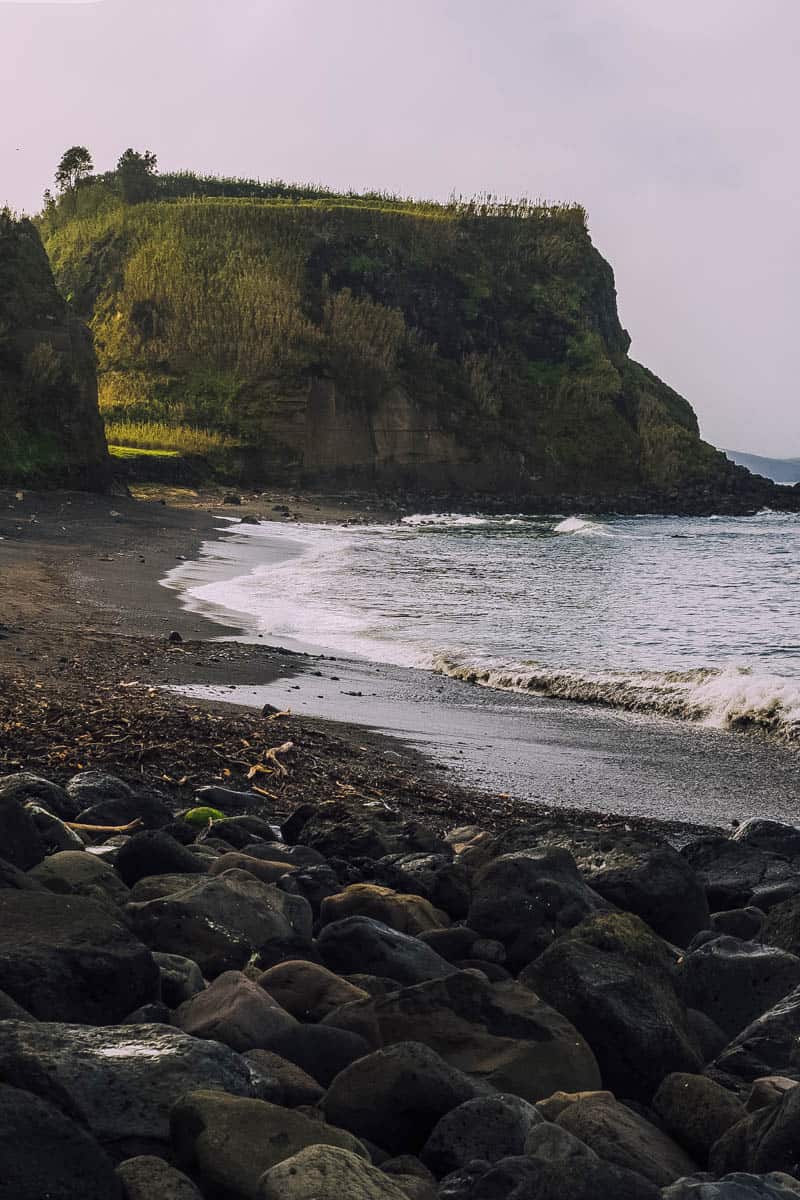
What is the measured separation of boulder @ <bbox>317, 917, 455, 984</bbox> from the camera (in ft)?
11.4

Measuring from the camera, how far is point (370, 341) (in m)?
58.1

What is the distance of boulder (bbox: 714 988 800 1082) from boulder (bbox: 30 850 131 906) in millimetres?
1728

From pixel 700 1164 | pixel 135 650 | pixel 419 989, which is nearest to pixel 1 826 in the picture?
pixel 419 989

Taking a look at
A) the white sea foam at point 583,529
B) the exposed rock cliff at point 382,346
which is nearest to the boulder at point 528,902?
the white sea foam at point 583,529

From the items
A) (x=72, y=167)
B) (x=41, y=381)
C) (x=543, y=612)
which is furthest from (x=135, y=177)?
(x=543, y=612)

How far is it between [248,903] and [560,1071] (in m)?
1.10

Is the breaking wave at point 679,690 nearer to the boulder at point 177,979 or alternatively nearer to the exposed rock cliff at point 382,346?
the boulder at point 177,979

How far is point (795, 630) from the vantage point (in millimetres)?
14898

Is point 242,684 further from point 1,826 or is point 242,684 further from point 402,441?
point 402,441

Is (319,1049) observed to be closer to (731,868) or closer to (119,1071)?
(119,1071)

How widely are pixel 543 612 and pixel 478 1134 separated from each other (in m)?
13.4

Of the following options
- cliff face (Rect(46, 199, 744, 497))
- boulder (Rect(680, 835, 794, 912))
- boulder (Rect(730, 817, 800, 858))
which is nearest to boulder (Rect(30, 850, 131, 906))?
boulder (Rect(680, 835, 794, 912))

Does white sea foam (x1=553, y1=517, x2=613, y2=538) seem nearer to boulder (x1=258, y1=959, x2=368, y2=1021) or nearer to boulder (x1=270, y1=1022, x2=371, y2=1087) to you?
boulder (x1=258, y1=959, x2=368, y2=1021)

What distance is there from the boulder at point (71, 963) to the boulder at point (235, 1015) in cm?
11
